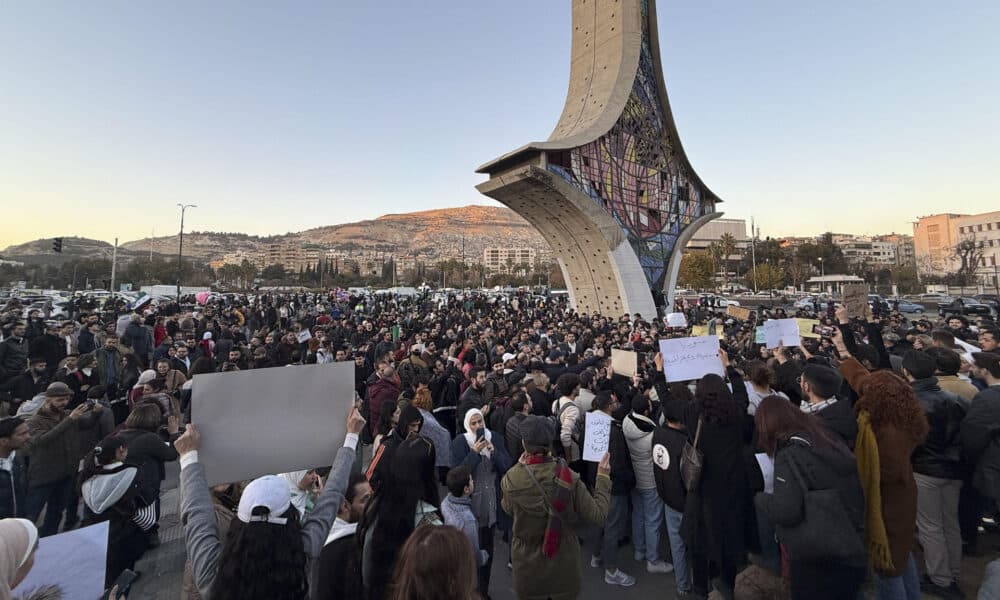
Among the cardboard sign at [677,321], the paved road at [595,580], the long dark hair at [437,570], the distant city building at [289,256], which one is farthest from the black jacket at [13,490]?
the distant city building at [289,256]

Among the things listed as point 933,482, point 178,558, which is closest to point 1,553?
point 178,558

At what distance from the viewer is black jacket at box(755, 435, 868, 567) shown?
2557 mm

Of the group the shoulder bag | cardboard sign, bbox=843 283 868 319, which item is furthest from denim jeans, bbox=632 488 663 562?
cardboard sign, bbox=843 283 868 319

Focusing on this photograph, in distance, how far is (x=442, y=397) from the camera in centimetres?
660

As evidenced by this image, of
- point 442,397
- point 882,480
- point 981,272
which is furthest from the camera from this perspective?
point 981,272

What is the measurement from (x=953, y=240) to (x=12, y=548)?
135578mm

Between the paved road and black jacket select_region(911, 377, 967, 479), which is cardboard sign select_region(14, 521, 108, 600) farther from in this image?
black jacket select_region(911, 377, 967, 479)

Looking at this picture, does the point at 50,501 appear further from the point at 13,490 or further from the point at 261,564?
the point at 261,564

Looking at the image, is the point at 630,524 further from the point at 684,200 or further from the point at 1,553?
the point at 684,200

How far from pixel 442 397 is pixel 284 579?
188 inches

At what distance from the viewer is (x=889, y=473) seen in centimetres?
298

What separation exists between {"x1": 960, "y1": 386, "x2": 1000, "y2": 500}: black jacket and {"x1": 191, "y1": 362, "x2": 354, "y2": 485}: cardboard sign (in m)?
4.93

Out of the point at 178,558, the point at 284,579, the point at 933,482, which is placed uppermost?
the point at 284,579

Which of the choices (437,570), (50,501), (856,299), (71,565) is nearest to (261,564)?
(437,570)
